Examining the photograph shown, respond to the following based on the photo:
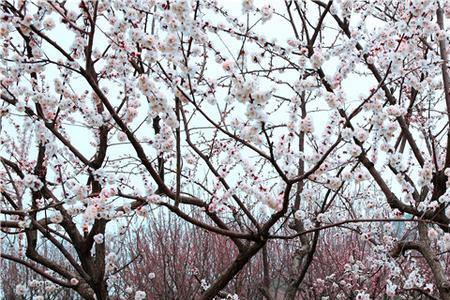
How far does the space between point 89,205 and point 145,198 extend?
279 millimetres

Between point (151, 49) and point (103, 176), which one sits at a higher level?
point (151, 49)

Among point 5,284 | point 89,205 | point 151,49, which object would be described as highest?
point 5,284

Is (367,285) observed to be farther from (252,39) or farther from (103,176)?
(103,176)

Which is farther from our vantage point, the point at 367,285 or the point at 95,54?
the point at 367,285

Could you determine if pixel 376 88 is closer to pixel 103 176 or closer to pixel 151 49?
pixel 151 49

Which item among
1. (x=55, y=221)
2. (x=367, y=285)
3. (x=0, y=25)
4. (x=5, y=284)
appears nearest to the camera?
(x=0, y=25)

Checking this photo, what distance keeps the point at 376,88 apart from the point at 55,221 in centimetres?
186

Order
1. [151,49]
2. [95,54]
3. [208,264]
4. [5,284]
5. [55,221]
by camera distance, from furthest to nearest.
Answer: [5,284] → [208,264] → [95,54] → [55,221] → [151,49]

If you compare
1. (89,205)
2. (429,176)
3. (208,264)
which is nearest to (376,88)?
(429,176)

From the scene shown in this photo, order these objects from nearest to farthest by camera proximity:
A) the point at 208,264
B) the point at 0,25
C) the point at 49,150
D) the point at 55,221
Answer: the point at 0,25 → the point at 49,150 → the point at 55,221 → the point at 208,264

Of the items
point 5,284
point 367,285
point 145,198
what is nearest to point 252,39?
point 145,198

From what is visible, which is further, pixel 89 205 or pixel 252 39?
pixel 252 39

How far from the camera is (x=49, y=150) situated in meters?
2.91

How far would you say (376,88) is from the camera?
261 centimetres
